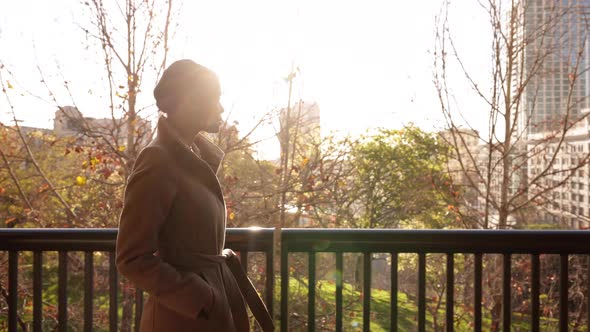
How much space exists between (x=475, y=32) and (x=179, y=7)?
491cm

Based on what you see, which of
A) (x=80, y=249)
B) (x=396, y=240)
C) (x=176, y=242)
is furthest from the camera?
(x=80, y=249)

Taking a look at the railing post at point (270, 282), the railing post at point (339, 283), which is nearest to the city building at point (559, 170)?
the railing post at point (339, 283)

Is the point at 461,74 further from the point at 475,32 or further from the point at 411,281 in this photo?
the point at 411,281

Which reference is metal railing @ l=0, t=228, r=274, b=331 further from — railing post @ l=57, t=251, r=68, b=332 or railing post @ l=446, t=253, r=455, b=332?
railing post @ l=446, t=253, r=455, b=332

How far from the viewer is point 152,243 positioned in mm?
1631

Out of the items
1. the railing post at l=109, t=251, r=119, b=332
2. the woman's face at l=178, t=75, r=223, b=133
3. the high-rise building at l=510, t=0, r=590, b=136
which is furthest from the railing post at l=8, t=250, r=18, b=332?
the high-rise building at l=510, t=0, r=590, b=136

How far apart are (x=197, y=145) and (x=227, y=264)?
17.0 inches

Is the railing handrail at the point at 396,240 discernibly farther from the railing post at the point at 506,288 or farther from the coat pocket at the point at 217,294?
the coat pocket at the point at 217,294

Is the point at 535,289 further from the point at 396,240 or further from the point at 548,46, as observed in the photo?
the point at 548,46

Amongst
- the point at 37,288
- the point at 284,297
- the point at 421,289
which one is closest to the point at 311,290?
the point at 284,297

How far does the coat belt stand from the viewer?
173 cm

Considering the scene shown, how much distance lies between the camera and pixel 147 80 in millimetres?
8070

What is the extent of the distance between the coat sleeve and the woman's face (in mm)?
174

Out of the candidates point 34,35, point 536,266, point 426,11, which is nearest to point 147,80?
point 34,35
